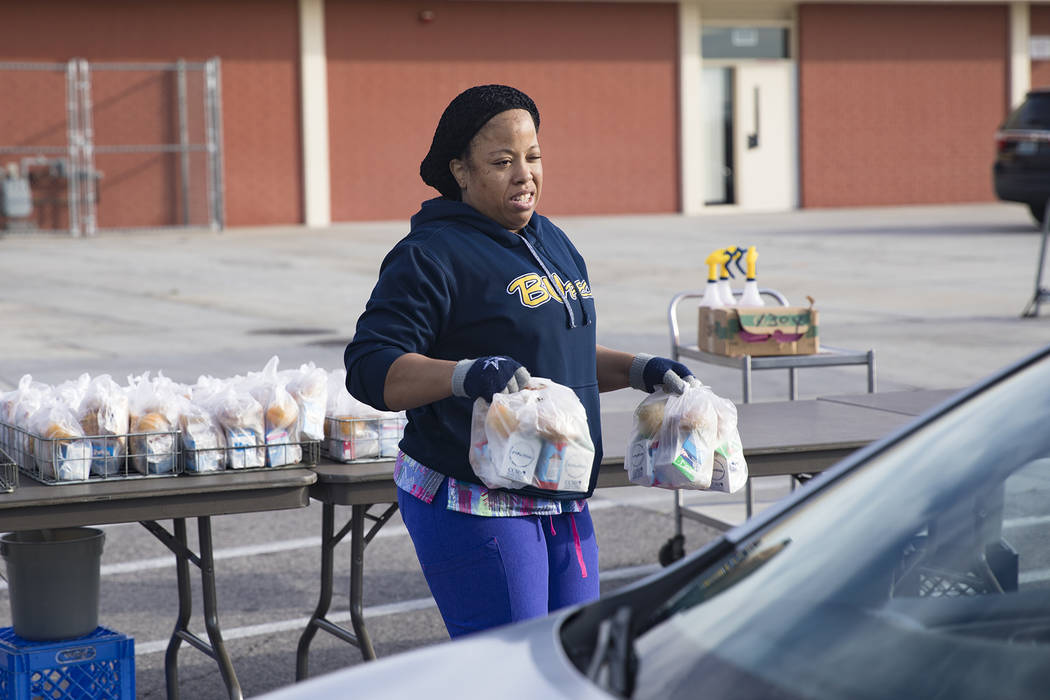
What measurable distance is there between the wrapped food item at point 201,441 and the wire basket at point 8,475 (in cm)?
45

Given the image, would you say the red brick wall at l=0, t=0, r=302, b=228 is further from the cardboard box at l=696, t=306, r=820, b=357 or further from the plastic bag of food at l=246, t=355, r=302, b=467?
the plastic bag of food at l=246, t=355, r=302, b=467

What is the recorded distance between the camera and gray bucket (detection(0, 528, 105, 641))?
414 centimetres

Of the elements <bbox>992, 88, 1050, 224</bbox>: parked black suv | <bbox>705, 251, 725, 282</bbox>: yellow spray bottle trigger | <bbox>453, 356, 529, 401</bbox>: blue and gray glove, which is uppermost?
<bbox>992, 88, 1050, 224</bbox>: parked black suv

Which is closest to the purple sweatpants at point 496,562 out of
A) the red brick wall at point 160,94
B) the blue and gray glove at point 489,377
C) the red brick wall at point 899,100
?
the blue and gray glove at point 489,377

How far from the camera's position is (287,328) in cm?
1367

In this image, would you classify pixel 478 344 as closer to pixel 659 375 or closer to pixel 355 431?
pixel 659 375

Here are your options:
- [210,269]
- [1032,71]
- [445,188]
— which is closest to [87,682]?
[445,188]

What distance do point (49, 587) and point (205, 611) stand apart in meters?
0.57

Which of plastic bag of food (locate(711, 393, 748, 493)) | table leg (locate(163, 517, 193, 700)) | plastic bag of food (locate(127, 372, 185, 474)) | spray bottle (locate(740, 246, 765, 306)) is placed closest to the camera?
plastic bag of food (locate(711, 393, 748, 493))

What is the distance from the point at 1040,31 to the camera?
31328 millimetres

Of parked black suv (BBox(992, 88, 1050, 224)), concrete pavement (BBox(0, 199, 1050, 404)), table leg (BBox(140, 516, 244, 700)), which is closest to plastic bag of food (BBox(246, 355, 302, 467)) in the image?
table leg (BBox(140, 516, 244, 700))

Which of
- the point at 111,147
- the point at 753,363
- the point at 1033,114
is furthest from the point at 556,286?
the point at 111,147

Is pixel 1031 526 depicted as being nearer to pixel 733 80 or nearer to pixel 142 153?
pixel 142 153

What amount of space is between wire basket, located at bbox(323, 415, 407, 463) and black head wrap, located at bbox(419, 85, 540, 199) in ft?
3.52
